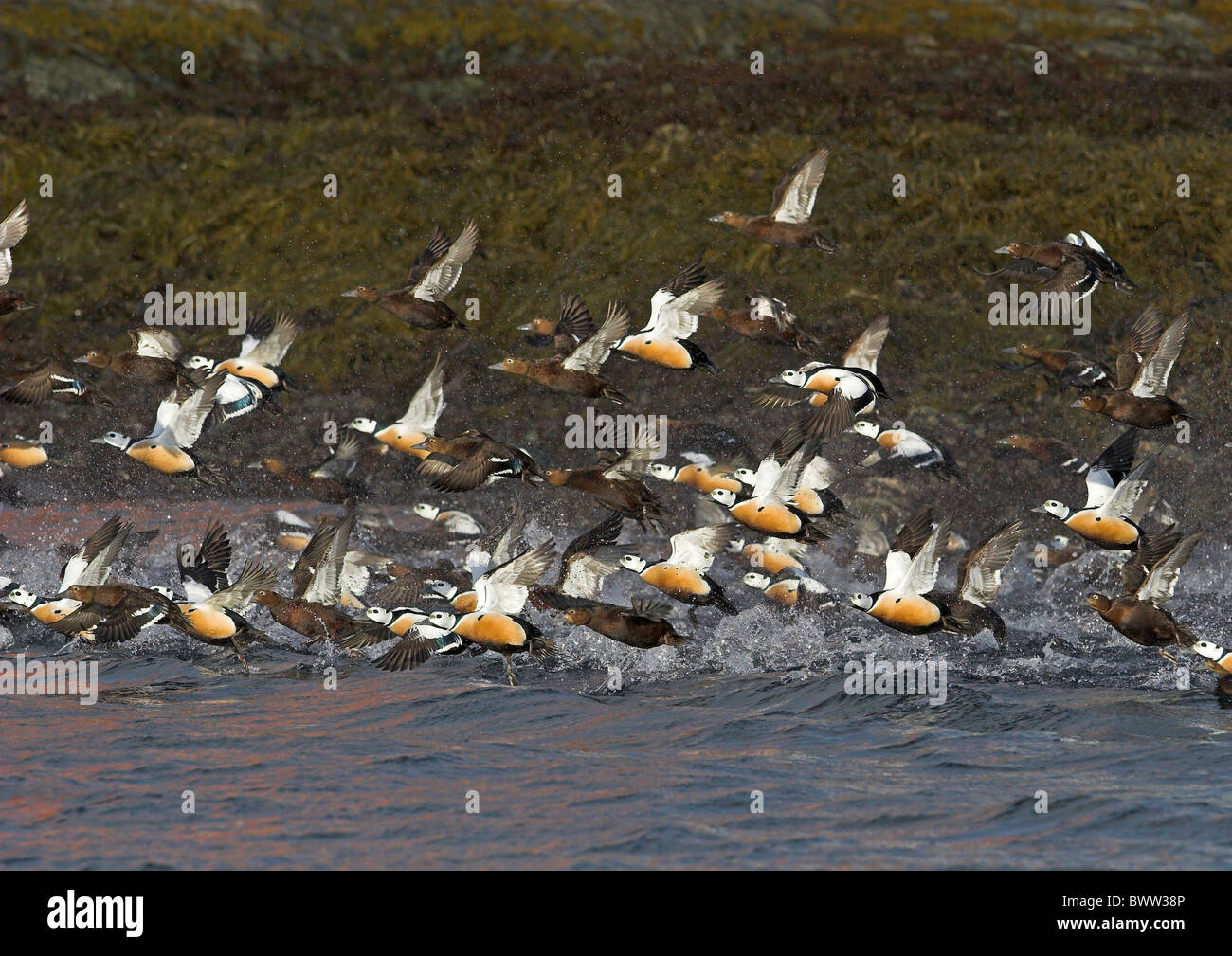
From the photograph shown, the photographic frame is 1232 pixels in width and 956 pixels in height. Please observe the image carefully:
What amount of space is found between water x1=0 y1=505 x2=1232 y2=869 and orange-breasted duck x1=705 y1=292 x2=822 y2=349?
258 cm

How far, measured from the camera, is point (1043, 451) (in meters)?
17.1

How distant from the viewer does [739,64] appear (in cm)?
2553

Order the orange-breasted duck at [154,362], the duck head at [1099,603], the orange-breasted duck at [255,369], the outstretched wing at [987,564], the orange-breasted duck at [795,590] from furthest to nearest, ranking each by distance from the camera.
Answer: the orange-breasted duck at [154,362], the orange-breasted duck at [255,369], the orange-breasted duck at [795,590], the outstretched wing at [987,564], the duck head at [1099,603]

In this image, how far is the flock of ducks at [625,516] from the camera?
12.5 meters

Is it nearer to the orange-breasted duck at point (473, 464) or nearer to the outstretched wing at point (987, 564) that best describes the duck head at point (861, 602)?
the outstretched wing at point (987, 564)

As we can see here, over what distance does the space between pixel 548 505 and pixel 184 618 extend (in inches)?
228

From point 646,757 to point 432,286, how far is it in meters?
5.19

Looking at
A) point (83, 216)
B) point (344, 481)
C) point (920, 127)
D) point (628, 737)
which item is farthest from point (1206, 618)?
point (83, 216)

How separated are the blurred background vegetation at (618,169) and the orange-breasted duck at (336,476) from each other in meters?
2.71

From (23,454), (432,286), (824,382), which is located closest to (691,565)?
(824,382)

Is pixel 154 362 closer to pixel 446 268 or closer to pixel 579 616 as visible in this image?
pixel 446 268

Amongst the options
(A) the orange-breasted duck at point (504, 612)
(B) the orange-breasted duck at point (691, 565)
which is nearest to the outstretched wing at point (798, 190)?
(B) the orange-breasted duck at point (691, 565)

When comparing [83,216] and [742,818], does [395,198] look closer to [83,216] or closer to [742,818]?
[83,216]

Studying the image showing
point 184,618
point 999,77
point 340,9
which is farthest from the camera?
point 340,9
